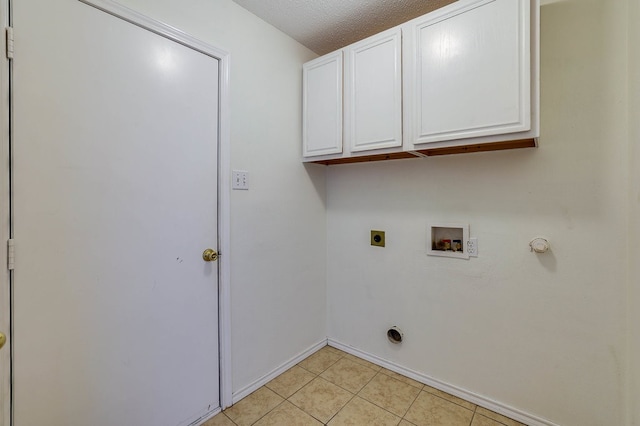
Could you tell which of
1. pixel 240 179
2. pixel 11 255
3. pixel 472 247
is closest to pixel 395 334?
pixel 472 247

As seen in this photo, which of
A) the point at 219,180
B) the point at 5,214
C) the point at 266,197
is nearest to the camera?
the point at 5,214

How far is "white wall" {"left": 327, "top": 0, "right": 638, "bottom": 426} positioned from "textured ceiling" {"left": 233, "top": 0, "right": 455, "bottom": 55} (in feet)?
2.44

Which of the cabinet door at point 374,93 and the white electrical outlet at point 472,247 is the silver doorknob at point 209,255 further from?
the white electrical outlet at point 472,247

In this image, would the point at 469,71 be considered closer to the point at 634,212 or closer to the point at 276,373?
the point at 634,212

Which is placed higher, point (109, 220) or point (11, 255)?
point (109, 220)

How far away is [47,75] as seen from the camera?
41.0 inches

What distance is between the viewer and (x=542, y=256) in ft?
4.84

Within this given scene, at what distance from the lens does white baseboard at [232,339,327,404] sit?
1.72 metres

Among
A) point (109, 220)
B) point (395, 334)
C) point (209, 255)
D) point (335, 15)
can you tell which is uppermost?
point (335, 15)

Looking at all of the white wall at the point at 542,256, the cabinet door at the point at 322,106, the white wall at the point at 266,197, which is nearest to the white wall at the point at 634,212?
the white wall at the point at 542,256

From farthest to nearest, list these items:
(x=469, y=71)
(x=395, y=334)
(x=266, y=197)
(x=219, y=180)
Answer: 1. (x=395, y=334)
2. (x=266, y=197)
3. (x=219, y=180)
4. (x=469, y=71)

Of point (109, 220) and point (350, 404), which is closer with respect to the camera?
A: point (109, 220)

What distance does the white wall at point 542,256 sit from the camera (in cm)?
131

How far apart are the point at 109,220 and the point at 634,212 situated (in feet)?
7.50
